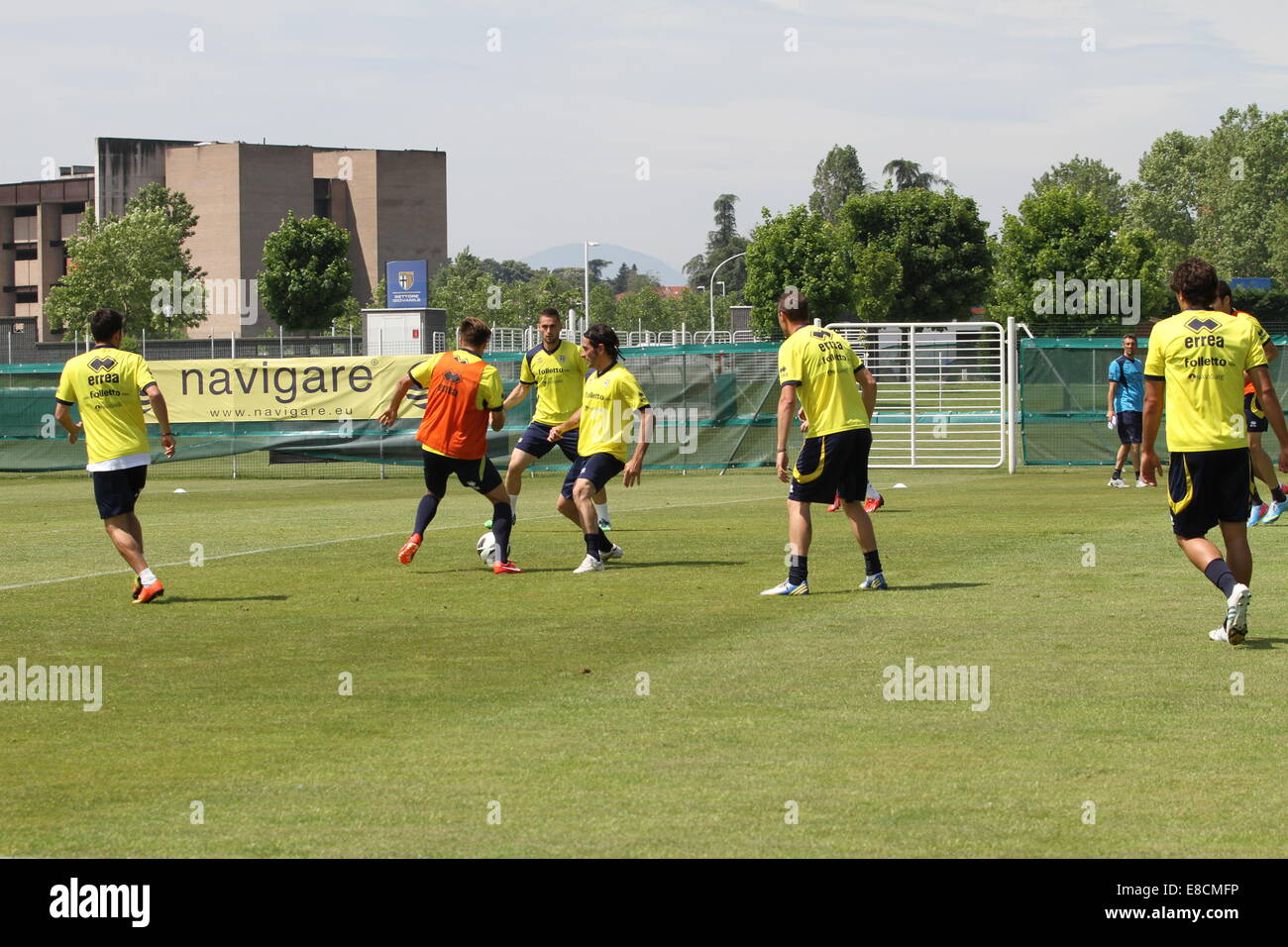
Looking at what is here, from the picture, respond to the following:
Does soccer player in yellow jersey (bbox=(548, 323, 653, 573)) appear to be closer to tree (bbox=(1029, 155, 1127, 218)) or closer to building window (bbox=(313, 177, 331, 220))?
building window (bbox=(313, 177, 331, 220))

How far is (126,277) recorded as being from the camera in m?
76.5

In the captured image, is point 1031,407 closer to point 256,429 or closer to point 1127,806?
point 256,429

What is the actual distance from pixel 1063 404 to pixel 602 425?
17.1 meters

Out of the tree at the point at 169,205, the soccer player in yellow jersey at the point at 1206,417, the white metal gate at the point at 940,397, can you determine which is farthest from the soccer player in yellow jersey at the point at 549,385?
the tree at the point at 169,205

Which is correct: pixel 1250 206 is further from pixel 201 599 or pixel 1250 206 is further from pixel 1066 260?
pixel 201 599

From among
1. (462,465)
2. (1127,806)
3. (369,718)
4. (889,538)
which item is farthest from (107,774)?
(889,538)

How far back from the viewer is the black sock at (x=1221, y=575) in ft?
30.5

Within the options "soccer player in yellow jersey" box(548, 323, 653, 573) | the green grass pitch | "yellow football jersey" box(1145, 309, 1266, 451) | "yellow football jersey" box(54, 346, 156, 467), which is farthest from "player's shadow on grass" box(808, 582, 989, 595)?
"yellow football jersey" box(54, 346, 156, 467)

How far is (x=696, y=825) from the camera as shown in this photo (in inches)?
221

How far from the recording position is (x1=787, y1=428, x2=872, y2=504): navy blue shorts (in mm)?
11664

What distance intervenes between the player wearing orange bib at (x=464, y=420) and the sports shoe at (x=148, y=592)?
2.39 meters

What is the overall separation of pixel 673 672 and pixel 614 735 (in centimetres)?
159

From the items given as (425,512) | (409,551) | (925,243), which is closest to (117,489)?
(409,551)
